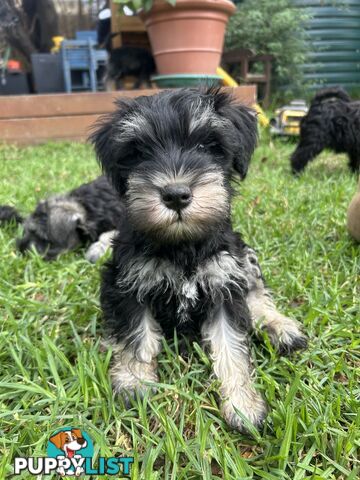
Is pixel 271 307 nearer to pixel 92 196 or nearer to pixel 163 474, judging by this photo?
pixel 163 474

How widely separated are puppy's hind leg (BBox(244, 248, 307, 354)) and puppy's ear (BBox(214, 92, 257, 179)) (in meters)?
0.57

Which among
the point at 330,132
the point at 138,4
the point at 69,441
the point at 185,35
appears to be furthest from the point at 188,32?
the point at 69,441

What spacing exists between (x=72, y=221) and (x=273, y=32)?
7908 mm

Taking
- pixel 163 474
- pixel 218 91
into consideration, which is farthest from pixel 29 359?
pixel 218 91

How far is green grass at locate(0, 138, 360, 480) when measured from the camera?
171 cm

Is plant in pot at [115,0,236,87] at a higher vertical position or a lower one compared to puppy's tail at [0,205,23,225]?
higher

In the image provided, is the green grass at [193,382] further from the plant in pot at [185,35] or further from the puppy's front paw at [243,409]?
the plant in pot at [185,35]

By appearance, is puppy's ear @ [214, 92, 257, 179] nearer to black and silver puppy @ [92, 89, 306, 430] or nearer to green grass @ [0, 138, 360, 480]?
black and silver puppy @ [92, 89, 306, 430]

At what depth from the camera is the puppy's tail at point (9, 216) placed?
13.9ft

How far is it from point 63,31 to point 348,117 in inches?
374

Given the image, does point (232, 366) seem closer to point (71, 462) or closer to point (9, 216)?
point (71, 462)

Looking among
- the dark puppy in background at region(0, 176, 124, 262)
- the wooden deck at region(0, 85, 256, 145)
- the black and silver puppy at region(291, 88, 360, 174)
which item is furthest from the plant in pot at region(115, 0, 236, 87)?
the dark puppy in background at region(0, 176, 124, 262)

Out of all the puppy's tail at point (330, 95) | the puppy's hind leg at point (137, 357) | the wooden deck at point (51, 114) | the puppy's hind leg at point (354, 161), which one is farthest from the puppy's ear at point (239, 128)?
the wooden deck at point (51, 114)

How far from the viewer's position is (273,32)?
32.2ft
